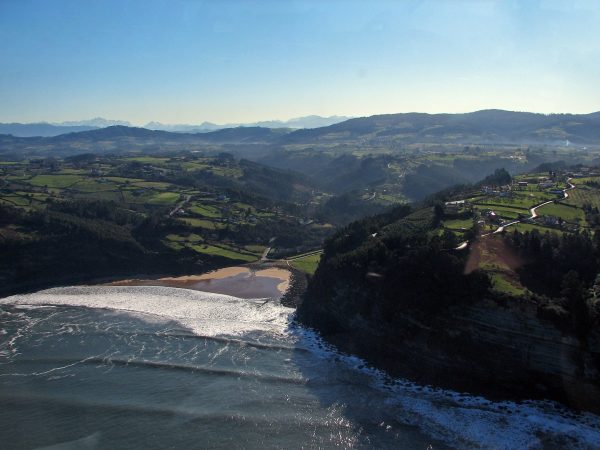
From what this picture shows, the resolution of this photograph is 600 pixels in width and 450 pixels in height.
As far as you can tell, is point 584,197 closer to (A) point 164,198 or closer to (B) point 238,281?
(B) point 238,281

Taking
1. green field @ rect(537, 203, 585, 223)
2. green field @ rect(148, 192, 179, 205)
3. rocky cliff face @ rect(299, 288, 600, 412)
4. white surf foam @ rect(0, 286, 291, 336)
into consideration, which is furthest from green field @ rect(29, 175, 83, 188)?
green field @ rect(537, 203, 585, 223)

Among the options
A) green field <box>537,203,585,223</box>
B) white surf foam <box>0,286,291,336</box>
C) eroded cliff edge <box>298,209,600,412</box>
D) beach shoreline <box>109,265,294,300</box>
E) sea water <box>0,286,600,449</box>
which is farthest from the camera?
beach shoreline <box>109,265,294,300</box>

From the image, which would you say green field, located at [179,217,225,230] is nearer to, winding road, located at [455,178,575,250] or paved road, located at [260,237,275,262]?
paved road, located at [260,237,275,262]

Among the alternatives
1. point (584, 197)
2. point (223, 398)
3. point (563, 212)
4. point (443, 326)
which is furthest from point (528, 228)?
point (223, 398)

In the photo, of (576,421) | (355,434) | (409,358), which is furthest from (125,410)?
(576,421)

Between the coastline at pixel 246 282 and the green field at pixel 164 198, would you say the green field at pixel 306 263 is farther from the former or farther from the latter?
the green field at pixel 164 198

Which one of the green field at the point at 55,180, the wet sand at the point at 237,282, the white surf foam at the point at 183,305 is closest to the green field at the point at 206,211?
the wet sand at the point at 237,282
